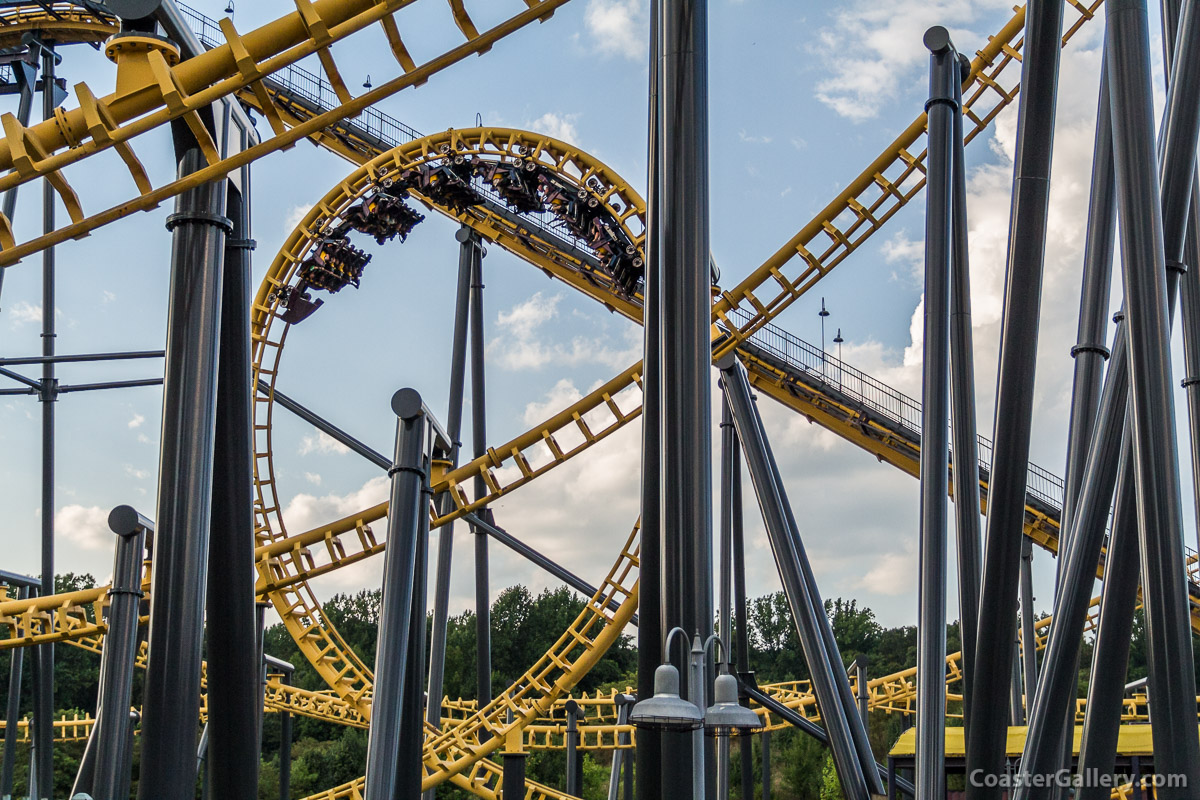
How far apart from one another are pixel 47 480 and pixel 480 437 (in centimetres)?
292

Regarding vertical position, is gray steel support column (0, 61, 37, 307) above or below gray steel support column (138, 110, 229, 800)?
above

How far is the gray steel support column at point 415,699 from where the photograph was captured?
4.05 metres

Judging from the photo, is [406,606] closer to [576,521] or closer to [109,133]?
[109,133]

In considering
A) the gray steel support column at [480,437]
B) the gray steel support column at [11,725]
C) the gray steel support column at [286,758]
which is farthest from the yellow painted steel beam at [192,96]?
the gray steel support column at [286,758]

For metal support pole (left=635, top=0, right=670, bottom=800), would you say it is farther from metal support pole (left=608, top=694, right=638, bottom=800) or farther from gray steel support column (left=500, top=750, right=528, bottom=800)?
metal support pole (left=608, top=694, right=638, bottom=800)

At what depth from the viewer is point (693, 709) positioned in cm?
255

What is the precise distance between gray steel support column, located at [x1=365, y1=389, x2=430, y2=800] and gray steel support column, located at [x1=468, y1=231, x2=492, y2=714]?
4.63 m

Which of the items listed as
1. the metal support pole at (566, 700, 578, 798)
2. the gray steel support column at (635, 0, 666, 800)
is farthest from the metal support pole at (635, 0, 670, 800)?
the metal support pole at (566, 700, 578, 798)

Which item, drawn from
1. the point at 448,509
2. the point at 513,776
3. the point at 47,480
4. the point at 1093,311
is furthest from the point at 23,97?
the point at 1093,311

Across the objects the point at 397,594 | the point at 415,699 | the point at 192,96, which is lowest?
the point at 415,699

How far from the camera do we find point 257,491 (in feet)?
27.8

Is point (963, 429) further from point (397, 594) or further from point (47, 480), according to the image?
point (47, 480)

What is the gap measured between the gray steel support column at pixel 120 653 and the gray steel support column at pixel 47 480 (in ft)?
A: 6.91

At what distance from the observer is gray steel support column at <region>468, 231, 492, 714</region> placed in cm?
879
